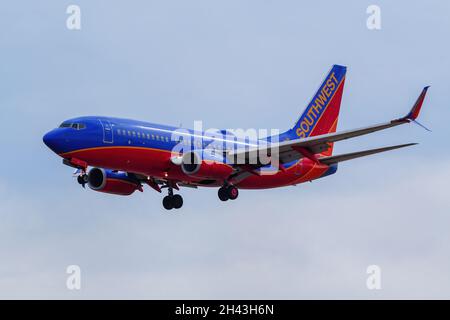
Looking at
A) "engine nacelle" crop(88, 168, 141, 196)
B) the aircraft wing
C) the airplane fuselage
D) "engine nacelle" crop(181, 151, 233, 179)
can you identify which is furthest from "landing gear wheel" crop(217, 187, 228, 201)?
"engine nacelle" crop(88, 168, 141, 196)

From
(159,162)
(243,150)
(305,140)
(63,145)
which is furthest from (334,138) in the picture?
(63,145)

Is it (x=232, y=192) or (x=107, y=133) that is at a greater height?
(x=107, y=133)

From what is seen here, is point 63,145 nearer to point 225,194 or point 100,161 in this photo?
point 100,161

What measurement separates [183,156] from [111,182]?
7326 millimetres

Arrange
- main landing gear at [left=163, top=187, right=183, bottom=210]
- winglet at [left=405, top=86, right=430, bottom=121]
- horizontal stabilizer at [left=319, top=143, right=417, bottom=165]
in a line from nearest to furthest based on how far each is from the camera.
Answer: winglet at [left=405, top=86, right=430, bottom=121] → horizontal stabilizer at [left=319, top=143, right=417, bottom=165] → main landing gear at [left=163, top=187, right=183, bottom=210]

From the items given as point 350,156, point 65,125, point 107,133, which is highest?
point 65,125

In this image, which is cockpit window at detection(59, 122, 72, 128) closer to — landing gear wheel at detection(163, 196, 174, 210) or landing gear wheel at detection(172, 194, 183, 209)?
landing gear wheel at detection(163, 196, 174, 210)

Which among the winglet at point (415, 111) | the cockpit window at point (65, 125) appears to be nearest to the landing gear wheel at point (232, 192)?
the cockpit window at point (65, 125)

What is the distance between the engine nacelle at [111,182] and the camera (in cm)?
7500

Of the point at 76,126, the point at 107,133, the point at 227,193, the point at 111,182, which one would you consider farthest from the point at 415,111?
the point at 111,182

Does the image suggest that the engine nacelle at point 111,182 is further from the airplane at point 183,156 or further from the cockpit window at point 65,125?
the cockpit window at point 65,125

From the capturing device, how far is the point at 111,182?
7550cm

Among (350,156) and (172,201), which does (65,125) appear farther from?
(350,156)

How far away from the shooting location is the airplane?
222 feet
